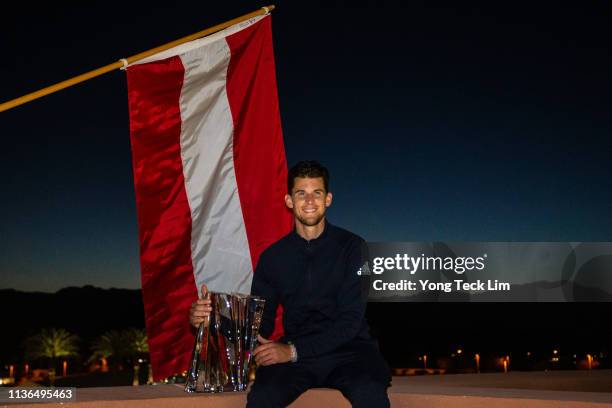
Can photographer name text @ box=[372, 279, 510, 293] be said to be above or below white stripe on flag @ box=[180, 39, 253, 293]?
below

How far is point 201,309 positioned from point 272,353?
44 cm

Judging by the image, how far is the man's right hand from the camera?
3303 mm

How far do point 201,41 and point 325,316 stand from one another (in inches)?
77.1

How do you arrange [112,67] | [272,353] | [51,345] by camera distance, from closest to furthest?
[272,353] → [112,67] → [51,345]

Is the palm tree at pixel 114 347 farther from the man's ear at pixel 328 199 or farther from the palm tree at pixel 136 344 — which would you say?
the man's ear at pixel 328 199

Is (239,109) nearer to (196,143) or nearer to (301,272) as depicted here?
(196,143)

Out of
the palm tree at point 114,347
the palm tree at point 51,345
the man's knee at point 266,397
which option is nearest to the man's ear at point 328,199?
the man's knee at point 266,397

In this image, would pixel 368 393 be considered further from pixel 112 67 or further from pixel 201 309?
pixel 112 67

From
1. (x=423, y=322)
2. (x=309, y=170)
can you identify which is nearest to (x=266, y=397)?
(x=309, y=170)

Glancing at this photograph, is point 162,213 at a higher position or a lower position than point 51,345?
higher

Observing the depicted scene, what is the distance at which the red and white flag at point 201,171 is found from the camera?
3.90 meters

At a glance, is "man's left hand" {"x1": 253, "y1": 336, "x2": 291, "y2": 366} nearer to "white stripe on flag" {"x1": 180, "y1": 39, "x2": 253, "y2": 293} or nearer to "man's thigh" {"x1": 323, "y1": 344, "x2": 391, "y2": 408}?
"man's thigh" {"x1": 323, "y1": 344, "x2": 391, "y2": 408}

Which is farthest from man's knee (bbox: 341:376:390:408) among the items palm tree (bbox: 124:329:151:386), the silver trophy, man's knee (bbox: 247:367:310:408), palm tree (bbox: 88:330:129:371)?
palm tree (bbox: 88:330:129:371)

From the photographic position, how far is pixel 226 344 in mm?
3379
